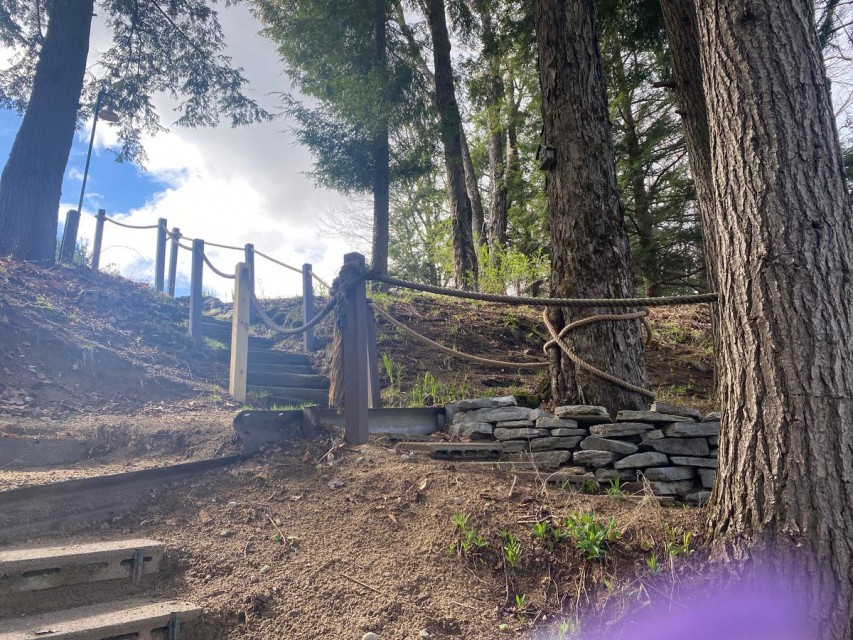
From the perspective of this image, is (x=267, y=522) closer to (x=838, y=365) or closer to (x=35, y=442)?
(x=35, y=442)

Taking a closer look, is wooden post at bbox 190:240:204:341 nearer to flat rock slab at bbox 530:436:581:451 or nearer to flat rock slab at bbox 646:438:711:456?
flat rock slab at bbox 530:436:581:451

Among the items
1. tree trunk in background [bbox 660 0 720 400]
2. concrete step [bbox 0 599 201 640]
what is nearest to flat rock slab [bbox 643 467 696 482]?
tree trunk in background [bbox 660 0 720 400]

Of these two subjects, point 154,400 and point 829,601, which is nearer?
point 829,601

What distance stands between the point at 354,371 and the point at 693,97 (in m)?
3.59

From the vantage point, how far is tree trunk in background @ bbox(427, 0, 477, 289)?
10375 mm

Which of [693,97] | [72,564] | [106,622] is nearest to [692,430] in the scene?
[693,97]

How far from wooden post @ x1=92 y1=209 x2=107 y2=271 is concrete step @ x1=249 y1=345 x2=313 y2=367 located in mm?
4343

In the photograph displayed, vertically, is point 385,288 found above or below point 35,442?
above

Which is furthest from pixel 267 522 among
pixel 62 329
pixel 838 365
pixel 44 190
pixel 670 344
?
pixel 44 190

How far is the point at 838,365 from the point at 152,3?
43.0 feet

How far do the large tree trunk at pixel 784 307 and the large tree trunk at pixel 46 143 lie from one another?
9.76 metres

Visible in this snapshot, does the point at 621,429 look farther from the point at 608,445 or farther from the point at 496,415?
the point at 496,415

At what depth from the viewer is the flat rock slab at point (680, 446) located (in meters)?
3.48

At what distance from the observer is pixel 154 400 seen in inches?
254
